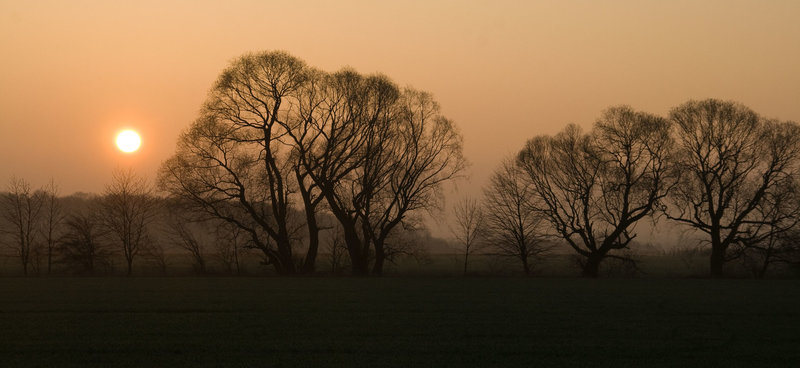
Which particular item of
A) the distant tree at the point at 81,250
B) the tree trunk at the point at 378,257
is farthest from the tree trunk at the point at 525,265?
the distant tree at the point at 81,250

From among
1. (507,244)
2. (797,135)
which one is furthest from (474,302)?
(797,135)

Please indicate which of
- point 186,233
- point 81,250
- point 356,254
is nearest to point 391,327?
point 356,254

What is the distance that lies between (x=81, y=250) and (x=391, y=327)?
1415 inches

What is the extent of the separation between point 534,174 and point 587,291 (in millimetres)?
22851

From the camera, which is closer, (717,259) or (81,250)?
(81,250)

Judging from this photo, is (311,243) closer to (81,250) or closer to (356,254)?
(356,254)

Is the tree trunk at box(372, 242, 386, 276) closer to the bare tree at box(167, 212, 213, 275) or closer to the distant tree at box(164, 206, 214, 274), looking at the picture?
the distant tree at box(164, 206, 214, 274)

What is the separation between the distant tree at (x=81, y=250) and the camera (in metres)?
49.7

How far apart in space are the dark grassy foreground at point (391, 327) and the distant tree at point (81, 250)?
15794 mm

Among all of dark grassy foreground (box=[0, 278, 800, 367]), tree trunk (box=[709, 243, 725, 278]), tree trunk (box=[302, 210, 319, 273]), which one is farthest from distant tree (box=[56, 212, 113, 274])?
tree trunk (box=[709, 243, 725, 278])

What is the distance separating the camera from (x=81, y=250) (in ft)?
164

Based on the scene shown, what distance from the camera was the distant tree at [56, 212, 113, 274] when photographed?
49688mm

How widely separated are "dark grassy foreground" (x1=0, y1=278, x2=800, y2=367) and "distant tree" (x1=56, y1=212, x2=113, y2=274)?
1579 cm

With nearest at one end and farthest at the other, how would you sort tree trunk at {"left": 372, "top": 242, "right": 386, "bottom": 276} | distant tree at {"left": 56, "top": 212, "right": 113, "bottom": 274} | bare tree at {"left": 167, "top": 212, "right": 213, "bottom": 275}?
distant tree at {"left": 56, "top": 212, "right": 113, "bottom": 274}
bare tree at {"left": 167, "top": 212, "right": 213, "bottom": 275}
tree trunk at {"left": 372, "top": 242, "right": 386, "bottom": 276}
